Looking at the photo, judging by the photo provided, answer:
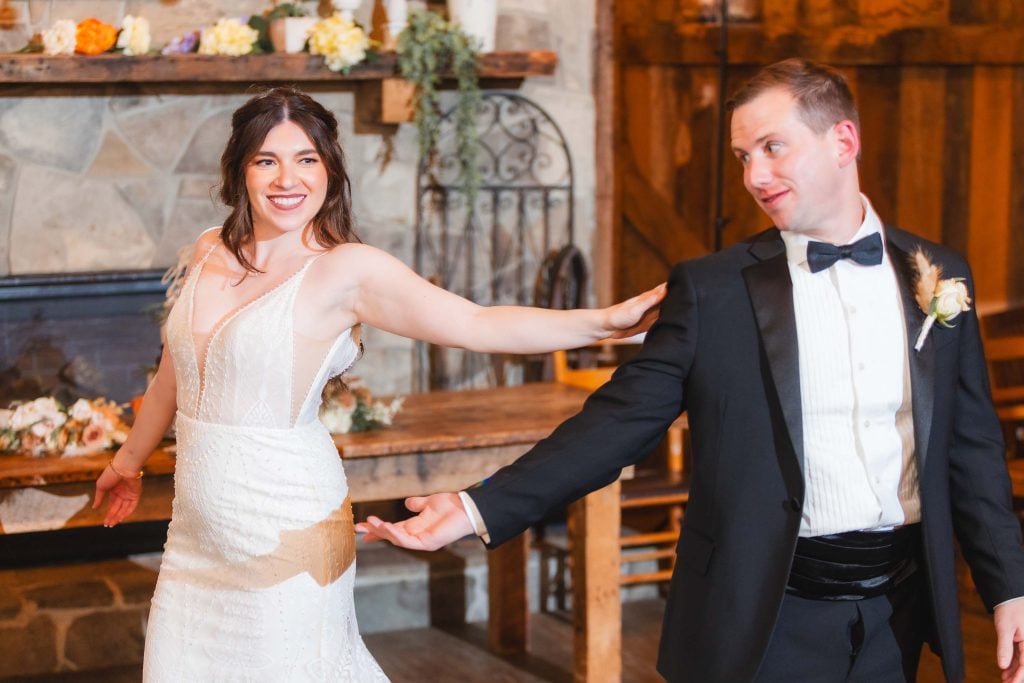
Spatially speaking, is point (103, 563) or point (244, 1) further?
point (244, 1)

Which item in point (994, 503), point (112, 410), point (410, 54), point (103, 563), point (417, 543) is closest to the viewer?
point (417, 543)

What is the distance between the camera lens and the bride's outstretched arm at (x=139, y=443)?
9.46 feet

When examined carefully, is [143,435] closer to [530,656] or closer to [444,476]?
[444,476]

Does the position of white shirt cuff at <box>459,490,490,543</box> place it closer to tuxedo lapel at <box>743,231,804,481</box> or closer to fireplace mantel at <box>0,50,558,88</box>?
tuxedo lapel at <box>743,231,804,481</box>

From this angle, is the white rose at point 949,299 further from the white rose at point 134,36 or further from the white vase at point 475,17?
the white rose at point 134,36

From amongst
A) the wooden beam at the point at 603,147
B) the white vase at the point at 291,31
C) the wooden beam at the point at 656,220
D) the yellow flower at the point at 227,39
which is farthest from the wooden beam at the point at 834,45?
the yellow flower at the point at 227,39

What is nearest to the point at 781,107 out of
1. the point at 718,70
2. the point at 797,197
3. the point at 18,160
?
the point at 797,197

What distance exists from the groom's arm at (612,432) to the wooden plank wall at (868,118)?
3.39 meters

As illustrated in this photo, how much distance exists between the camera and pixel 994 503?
2346 mm

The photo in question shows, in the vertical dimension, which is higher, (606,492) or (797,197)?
(797,197)

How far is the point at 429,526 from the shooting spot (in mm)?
2168

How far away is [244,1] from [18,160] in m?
0.98

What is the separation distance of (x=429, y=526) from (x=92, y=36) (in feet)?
10.4

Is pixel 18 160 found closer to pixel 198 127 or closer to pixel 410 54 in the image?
pixel 198 127
